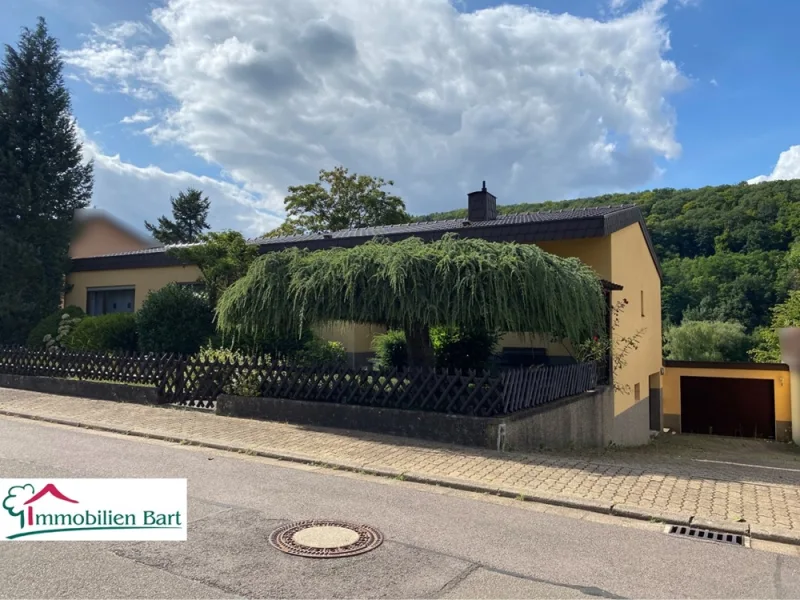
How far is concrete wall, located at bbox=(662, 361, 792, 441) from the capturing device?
23234 mm

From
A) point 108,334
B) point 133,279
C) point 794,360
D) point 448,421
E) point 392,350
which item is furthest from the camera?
point 133,279

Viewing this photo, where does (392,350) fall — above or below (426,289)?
below

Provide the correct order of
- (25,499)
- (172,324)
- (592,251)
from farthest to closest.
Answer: (172,324) → (592,251) → (25,499)

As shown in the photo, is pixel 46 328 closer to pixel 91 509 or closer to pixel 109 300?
pixel 109 300

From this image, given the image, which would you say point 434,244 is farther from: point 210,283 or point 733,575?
point 210,283

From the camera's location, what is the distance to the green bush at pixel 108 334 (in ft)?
50.9

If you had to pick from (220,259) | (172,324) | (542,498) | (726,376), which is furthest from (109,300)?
(726,376)

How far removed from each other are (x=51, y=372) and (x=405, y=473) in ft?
37.3

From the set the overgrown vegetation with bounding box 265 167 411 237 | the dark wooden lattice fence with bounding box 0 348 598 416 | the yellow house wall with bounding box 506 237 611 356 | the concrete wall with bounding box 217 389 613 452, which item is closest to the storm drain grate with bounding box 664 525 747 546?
the concrete wall with bounding box 217 389 613 452

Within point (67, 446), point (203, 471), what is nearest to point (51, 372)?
point (67, 446)

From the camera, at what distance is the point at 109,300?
21797mm

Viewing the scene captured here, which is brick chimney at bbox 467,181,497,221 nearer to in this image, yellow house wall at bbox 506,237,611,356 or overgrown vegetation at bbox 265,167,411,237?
yellow house wall at bbox 506,237,611,356

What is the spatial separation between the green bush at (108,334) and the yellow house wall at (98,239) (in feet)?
20.8

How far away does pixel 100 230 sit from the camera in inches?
839
